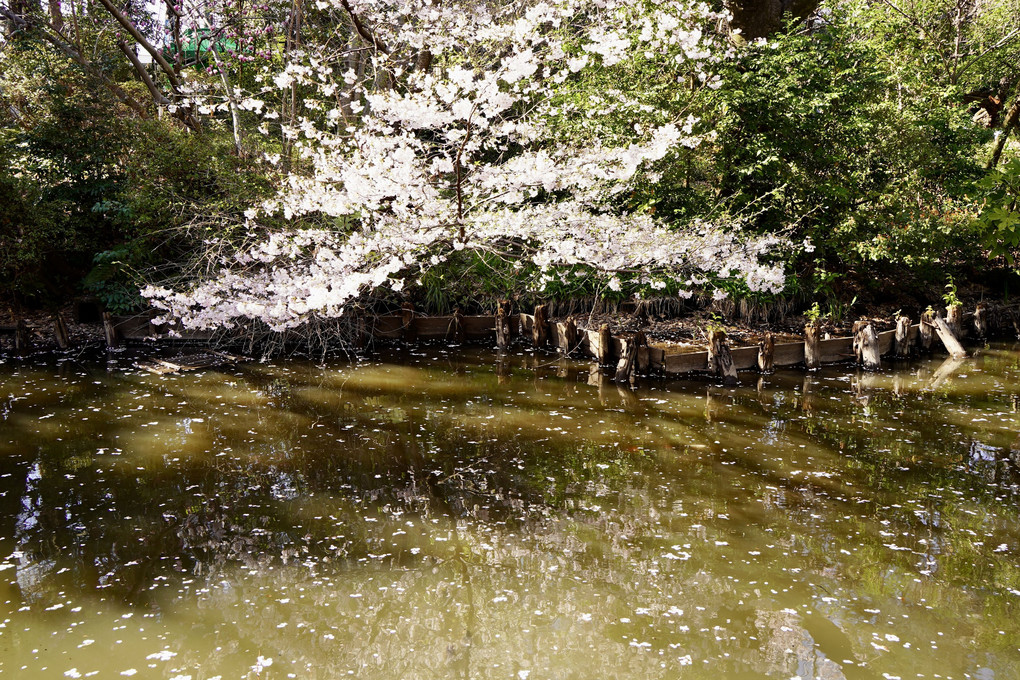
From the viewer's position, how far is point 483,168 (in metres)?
8.69

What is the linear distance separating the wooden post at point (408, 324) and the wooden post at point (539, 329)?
185 centimetres

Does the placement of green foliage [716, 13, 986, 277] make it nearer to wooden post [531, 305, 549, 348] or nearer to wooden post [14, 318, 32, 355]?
wooden post [531, 305, 549, 348]

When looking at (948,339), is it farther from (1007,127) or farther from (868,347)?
(1007,127)

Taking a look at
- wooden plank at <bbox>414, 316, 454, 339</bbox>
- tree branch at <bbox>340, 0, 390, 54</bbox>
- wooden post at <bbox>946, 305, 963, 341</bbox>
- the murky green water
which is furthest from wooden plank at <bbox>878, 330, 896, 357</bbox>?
A: tree branch at <bbox>340, 0, 390, 54</bbox>

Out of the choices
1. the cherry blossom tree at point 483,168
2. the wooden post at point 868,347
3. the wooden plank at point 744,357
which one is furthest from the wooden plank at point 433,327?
the wooden post at point 868,347

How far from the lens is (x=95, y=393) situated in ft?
26.8

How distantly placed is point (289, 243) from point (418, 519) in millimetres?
4920

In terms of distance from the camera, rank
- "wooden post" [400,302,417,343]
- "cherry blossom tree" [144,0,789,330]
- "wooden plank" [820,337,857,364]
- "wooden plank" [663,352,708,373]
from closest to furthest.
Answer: "cherry blossom tree" [144,0,789,330]
"wooden plank" [663,352,708,373]
"wooden plank" [820,337,857,364]
"wooden post" [400,302,417,343]

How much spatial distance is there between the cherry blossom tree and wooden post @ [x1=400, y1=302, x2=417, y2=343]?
0.48 m

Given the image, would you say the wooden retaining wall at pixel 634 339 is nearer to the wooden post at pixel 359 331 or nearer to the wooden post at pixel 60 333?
the wooden post at pixel 359 331

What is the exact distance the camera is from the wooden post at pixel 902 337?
33.0ft

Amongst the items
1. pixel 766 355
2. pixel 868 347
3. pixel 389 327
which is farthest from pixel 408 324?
pixel 868 347

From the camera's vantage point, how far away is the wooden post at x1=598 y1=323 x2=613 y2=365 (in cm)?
943

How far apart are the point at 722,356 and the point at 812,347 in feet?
4.92
